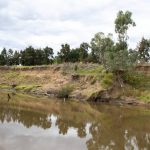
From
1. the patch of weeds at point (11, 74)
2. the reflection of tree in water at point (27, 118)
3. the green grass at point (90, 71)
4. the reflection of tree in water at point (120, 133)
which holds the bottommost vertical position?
the reflection of tree in water at point (120, 133)

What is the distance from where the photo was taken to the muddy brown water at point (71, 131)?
2205 centimetres

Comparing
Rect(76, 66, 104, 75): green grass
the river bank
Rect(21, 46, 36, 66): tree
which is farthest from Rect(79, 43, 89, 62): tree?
Rect(76, 66, 104, 75): green grass

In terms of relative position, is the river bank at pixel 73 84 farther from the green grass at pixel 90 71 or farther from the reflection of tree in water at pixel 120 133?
the reflection of tree in water at pixel 120 133

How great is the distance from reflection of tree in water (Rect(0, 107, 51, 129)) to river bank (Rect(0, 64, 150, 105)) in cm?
2333

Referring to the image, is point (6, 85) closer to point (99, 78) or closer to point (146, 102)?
point (99, 78)

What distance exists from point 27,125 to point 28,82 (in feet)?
163

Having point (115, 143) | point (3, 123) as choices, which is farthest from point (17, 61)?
point (115, 143)

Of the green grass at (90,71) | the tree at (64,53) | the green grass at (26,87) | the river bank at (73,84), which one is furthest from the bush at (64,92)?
the tree at (64,53)

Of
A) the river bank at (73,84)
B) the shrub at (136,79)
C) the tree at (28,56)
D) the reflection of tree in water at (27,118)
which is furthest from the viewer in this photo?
the tree at (28,56)

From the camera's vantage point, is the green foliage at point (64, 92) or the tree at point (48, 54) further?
the tree at point (48, 54)

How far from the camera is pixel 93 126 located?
101ft

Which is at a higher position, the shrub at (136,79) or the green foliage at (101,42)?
the green foliage at (101,42)

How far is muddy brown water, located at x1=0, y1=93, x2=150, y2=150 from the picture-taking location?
22.0m

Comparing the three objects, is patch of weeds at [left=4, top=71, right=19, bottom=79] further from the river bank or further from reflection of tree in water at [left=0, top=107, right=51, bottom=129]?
reflection of tree in water at [left=0, top=107, right=51, bottom=129]
